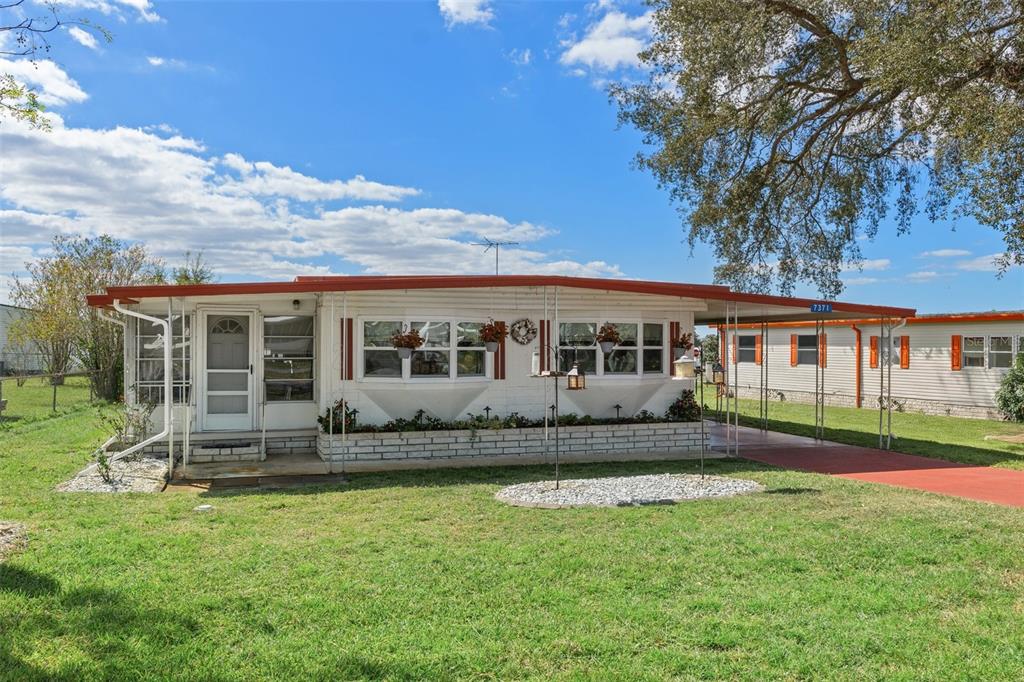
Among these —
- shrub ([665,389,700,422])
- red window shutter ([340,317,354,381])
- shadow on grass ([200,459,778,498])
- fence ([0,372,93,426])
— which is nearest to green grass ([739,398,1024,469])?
shrub ([665,389,700,422])

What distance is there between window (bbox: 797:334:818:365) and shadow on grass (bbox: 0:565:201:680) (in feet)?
69.3

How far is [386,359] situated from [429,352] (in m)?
0.61

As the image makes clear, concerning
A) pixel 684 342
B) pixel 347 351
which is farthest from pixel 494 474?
pixel 684 342

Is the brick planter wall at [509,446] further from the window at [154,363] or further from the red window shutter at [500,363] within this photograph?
the window at [154,363]

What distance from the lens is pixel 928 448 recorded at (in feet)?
38.5

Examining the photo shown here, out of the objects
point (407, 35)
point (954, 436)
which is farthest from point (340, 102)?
point (954, 436)

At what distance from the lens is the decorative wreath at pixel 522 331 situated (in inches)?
406

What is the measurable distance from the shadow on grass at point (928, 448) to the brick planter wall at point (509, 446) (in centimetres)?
369

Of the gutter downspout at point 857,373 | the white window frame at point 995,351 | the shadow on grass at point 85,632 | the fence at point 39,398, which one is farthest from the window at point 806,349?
the shadow on grass at point 85,632

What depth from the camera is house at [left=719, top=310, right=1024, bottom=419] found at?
55.5 ft

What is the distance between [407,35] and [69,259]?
1596 cm

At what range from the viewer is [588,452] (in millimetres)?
10180

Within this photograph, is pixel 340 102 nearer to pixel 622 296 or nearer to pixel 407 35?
pixel 407 35

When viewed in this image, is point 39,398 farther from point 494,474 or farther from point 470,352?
point 494,474
